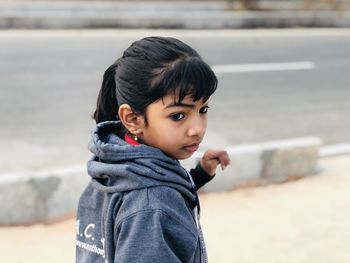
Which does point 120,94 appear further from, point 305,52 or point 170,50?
point 305,52

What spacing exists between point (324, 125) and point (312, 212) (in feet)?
8.20

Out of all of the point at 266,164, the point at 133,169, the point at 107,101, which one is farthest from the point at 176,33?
the point at 133,169

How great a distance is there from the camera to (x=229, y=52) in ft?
31.2

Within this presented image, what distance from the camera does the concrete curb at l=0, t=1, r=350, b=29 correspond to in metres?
10.4

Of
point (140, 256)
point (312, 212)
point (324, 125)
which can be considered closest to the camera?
point (140, 256)

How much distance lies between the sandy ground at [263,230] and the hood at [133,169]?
175 cm

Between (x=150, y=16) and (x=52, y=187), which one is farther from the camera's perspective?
(x=150, y=16)

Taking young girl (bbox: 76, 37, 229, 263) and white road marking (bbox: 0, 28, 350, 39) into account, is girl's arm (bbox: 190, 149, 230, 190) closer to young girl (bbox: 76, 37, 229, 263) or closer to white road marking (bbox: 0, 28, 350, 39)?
young girl (bbox: 76, 37, 229, 263)

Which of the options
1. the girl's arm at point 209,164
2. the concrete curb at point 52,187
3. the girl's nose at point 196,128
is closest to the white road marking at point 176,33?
the concrete curb at point 52,187

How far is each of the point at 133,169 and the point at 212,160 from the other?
20.5 inches

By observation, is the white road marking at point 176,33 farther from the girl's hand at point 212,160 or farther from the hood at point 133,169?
the hood at point 133,169

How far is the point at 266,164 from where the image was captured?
13.8ft

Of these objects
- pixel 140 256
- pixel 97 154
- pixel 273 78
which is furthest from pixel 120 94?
pixel 273 78

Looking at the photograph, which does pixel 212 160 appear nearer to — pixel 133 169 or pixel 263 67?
pixel 133 169
